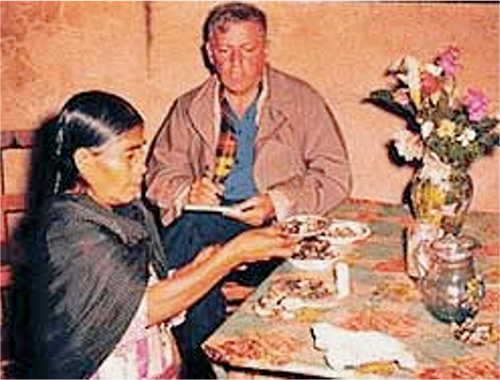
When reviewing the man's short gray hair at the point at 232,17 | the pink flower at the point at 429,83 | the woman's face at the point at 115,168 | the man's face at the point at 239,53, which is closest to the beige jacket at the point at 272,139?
the man's face at the point at 239,53

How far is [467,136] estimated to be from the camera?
2740 mm

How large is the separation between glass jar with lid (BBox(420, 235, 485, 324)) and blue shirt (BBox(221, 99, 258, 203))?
1.48m

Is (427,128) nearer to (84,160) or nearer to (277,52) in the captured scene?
(84,160)

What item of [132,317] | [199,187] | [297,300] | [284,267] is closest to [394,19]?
[199,187]

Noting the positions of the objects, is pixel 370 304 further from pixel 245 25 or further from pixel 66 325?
pixel 245 25

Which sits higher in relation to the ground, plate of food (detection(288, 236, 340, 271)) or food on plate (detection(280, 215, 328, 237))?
food on plate (detection(280, 215, 328, 237))

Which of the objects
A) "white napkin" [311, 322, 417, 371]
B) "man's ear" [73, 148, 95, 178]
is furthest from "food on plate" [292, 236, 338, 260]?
"man's ear" [73, 148, 95, 178]

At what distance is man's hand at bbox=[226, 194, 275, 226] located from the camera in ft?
11.3

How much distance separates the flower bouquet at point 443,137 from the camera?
9.04 ft

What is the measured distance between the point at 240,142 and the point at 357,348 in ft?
5.67

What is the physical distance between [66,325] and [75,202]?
0.31 meters

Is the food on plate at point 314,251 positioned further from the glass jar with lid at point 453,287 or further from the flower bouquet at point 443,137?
the glass jar with lid at point 453,287

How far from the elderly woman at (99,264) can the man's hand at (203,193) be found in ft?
2.99

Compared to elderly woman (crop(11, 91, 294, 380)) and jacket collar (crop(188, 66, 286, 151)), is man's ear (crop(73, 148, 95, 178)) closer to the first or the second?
elderly woman (crop(11, 91, 294, 380))
